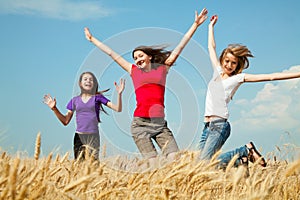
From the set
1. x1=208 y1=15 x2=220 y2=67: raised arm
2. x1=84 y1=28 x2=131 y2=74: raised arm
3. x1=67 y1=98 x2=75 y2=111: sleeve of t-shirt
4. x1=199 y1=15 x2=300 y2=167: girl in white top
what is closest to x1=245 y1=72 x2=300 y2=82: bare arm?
x1=199 y1=15 x2=300 y2=167: girl in white top

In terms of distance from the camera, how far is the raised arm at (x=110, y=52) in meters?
4.69

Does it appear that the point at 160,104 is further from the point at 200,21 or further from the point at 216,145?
the point at 200,21

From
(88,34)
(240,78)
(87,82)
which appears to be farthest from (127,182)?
(87,82)

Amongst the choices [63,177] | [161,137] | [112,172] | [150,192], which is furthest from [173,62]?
[150,192]

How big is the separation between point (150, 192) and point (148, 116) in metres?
2.31

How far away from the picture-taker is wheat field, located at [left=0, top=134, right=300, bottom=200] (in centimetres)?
174

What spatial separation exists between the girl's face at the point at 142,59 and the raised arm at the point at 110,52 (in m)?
0.10

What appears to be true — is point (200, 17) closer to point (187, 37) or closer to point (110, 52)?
point (187, 37)

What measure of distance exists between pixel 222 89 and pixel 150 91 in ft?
2.61

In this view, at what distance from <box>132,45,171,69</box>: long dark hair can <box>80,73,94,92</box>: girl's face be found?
108 centimetres

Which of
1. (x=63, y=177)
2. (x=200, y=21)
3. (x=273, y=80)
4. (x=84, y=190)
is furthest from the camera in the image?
(x=200, y=21)

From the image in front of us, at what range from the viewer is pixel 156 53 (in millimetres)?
4980

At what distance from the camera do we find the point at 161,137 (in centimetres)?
476

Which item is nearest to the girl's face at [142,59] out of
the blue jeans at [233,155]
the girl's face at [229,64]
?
the girl's face at [229,64]
